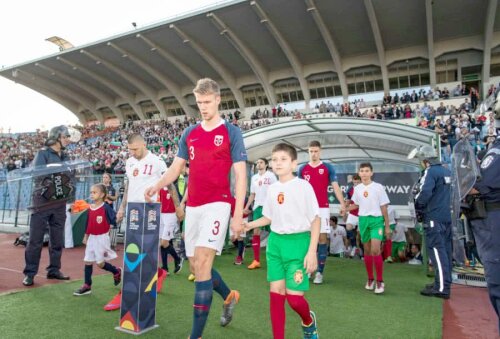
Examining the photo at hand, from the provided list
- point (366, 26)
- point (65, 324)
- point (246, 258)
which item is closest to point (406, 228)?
point (246, 258)

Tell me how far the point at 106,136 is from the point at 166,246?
3985cm

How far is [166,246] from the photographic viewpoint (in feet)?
21.1

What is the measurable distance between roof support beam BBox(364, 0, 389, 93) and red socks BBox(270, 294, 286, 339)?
93.6ft

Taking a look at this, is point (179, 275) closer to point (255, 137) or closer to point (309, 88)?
point (255, 137)

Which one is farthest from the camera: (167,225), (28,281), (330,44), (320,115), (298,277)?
(330,44)

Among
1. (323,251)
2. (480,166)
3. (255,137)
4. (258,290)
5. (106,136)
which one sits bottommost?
(258,290)

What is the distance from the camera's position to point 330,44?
31141 mm

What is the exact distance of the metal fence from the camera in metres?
11.2

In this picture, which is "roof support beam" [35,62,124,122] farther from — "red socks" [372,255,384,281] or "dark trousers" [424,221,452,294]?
"dark trousers" [424,221,452,294]

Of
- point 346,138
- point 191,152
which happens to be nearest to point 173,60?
point 346,138

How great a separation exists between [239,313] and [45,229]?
3621mm

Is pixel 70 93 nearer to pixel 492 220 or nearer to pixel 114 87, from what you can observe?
pixel 114 87

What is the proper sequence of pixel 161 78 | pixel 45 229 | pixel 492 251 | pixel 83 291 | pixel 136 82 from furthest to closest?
pixel 136 82, pixel 161 78, pixel 45 229, pixel 83 291, pixel 492 251

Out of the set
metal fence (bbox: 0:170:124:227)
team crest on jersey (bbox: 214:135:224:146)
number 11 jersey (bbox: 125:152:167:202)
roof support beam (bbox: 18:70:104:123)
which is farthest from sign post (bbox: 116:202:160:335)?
roof support beam (bbox: 18:70:104:123)
